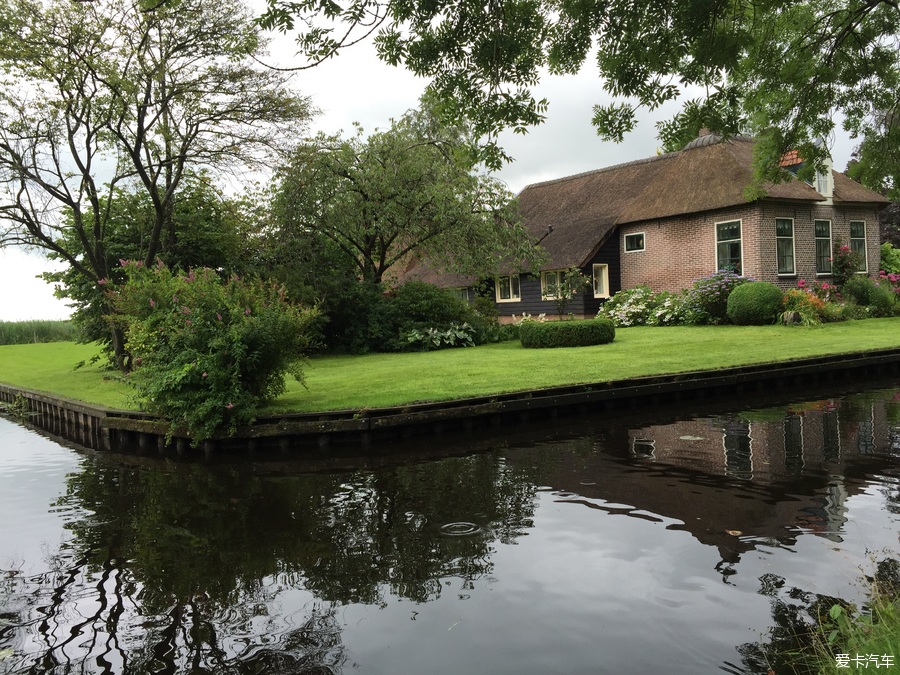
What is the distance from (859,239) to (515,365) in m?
20.5

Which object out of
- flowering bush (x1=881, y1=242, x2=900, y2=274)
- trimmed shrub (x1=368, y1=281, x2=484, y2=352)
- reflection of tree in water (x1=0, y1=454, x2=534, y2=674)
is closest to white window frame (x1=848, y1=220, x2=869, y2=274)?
flowering bush (x1=881, y1=242, x2=900, y2=274)

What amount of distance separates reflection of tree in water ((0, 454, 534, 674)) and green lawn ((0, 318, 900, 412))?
3.36m

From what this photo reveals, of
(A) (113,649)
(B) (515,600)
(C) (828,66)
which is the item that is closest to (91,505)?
(A) (113,649)

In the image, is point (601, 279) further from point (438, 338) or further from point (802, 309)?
point (438, 338)

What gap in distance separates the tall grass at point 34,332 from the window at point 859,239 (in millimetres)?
38160

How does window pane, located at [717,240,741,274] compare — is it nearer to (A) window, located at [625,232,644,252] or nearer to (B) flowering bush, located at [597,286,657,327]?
(B) flowering bush, located at [597,286,657,327]

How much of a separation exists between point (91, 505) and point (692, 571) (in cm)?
723

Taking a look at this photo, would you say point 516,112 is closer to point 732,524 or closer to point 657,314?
point 732,524

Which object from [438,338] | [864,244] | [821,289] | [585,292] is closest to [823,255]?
[864,244]

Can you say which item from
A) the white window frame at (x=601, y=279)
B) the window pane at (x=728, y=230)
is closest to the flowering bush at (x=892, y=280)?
the window pane at (x=728, y=230)

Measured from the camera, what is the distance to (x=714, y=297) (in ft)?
81.1

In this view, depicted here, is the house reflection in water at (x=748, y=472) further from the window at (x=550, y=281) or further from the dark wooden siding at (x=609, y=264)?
the window at (x=550, y=281)

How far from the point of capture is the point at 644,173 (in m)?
32.5

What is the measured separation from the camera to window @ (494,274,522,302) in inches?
1332
